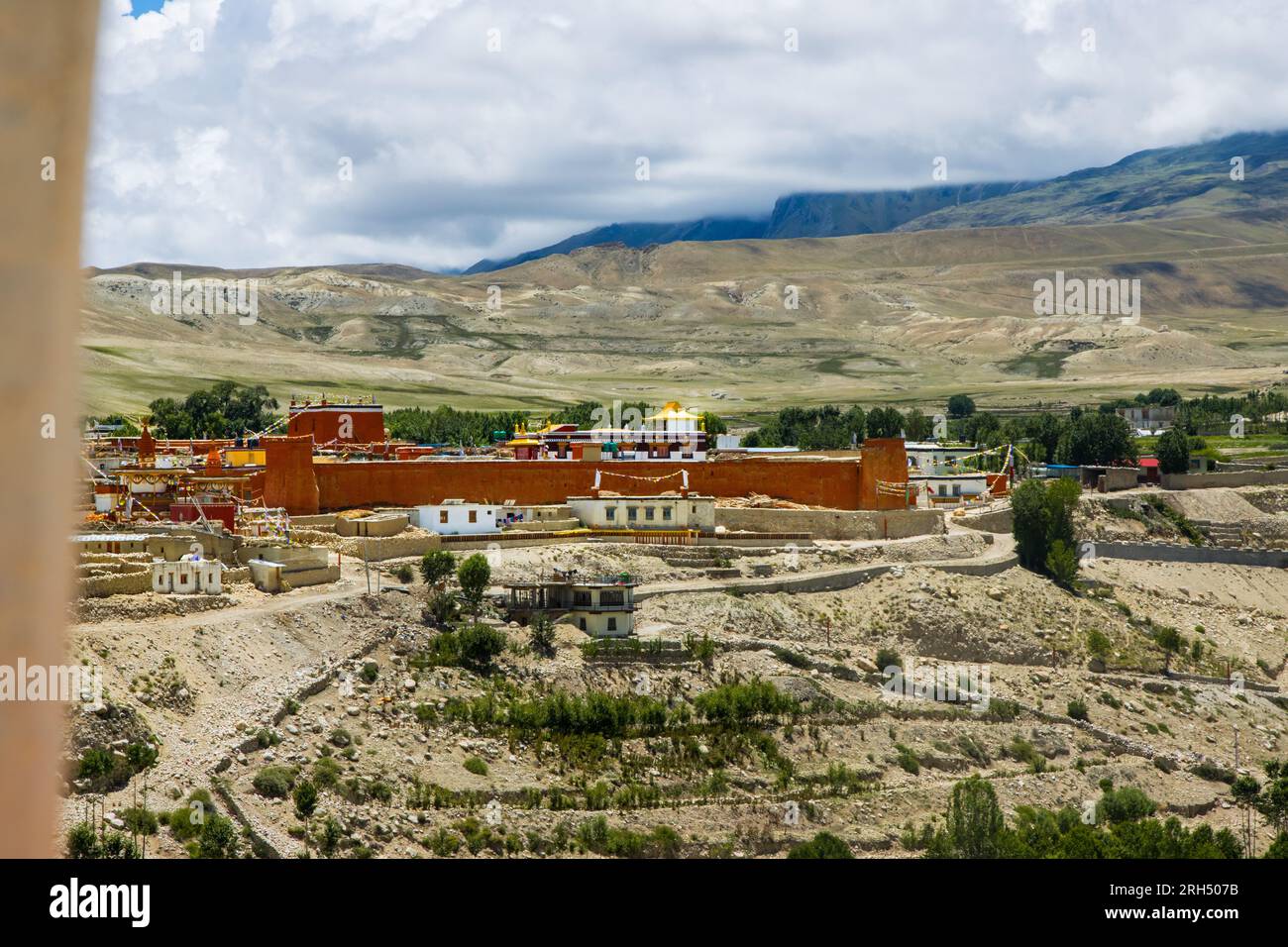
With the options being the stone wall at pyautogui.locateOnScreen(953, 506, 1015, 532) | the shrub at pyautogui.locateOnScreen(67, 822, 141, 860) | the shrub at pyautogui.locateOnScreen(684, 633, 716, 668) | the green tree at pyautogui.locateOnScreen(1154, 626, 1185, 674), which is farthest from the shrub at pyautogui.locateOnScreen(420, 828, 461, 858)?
the stone wall at pyautogui.locateOnScreen(953, 506, 1015, 532)

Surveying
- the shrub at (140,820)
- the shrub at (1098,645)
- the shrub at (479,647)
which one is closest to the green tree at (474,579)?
the shrub at (479,647)

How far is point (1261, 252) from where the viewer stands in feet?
631

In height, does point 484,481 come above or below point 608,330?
below

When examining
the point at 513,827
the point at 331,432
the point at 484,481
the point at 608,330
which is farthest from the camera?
the point at 608,330

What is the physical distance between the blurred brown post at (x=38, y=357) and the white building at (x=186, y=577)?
24.9 metres

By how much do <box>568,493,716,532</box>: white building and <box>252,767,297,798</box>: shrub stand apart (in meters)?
15.5

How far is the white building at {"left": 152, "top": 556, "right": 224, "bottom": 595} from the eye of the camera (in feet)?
85.7

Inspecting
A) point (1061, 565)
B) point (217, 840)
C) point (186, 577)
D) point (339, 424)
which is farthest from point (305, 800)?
point (1061, 565)

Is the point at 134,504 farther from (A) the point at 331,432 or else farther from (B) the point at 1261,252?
(B) the point at 1261,252

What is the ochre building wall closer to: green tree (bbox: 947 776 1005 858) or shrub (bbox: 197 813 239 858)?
green tree (bbox: 947 776 1005 858)

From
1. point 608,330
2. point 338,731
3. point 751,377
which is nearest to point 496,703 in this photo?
point 338,731

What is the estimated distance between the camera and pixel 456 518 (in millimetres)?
34531

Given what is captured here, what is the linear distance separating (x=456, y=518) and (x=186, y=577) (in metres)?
8.67
